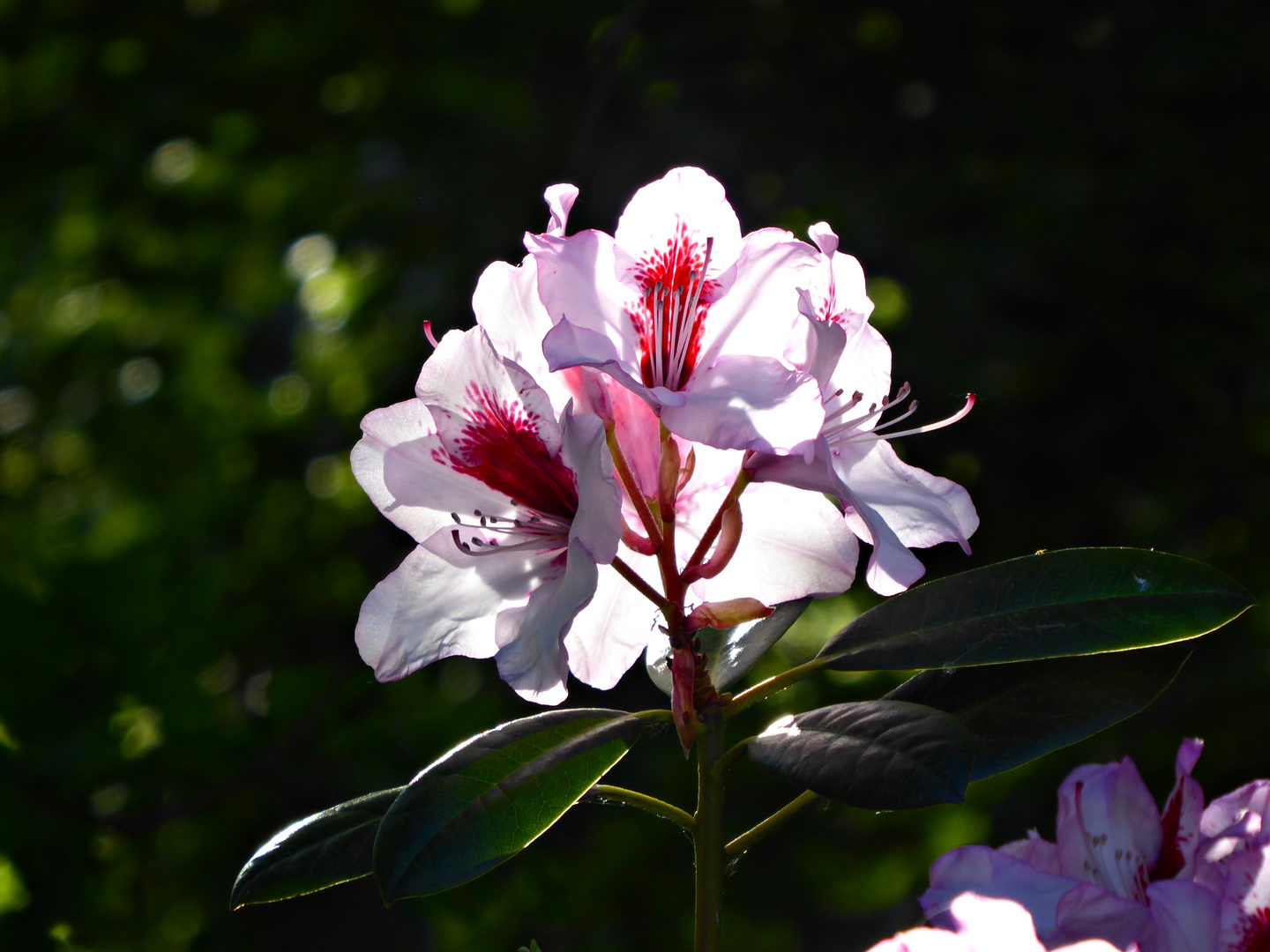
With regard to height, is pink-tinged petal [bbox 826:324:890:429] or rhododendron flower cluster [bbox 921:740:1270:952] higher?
pink-tinged petal [bbox 826:324:890:429]

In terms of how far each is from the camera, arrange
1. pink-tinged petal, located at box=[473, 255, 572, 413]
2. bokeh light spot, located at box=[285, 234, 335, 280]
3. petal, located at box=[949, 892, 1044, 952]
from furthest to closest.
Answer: bokeh light spot, located at box=[285, 234, 335, 280]
pink-tinged petal, located at box=[473, 255, 572, 413]
petal, located at box=[949, 892, 1044, 952]

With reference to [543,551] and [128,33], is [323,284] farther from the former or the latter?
[543,551]

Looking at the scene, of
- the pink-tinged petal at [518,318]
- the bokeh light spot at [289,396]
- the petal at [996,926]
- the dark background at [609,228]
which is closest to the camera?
the petal at [996,926]

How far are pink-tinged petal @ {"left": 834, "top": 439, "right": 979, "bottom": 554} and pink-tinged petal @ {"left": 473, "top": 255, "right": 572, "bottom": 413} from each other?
0.16 metres

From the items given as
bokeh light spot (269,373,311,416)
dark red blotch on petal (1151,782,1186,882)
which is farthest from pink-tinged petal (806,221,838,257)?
bokeh light spot (269,373,311,416)

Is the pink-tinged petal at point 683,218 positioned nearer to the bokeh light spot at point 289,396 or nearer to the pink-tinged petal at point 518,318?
the pink-tinged petal at point 518,318

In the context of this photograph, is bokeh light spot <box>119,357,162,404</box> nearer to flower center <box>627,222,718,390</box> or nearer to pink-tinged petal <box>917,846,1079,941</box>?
flower center <box>627,222,718,390</box>

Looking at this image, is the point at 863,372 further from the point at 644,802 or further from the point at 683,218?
the point at 644,802

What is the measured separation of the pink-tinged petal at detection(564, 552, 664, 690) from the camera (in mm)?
610

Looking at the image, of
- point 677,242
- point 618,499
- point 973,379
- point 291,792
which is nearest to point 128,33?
point 291,792

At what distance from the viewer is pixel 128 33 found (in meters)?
2.13

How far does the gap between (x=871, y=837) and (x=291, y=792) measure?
89 centimetres

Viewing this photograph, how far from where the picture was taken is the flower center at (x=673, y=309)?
1.93 feet

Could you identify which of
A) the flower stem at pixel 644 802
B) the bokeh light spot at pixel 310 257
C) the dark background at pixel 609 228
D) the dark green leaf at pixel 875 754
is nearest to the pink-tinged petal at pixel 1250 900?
the dark green leaf at pixel 875 754
